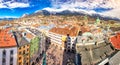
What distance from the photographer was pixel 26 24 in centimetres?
525

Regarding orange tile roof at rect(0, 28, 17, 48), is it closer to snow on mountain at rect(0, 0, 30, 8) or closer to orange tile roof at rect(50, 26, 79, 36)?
snow on mountain at rect(0, 0, 30, 8)

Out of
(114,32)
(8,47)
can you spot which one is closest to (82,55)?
(114,32)

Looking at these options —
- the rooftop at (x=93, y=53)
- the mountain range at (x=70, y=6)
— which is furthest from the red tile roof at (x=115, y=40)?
the mountain range at (x=70, y=6)

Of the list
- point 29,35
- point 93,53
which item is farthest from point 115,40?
point 29,35

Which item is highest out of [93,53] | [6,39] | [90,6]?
[90,6]

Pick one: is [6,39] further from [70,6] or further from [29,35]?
[70,6]

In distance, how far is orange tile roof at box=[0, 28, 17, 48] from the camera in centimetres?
508

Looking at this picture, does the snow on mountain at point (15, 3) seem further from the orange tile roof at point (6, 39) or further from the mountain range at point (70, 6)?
the orange tile roof at point (6, 39)

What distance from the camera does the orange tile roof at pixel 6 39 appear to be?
5082 mm

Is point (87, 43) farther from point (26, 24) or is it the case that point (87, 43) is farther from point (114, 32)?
point (26, 24)

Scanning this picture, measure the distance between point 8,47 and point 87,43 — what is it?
97 cm

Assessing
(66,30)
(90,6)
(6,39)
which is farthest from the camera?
(90,6)

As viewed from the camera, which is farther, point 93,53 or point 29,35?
point 93,53

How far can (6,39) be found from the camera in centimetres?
512
